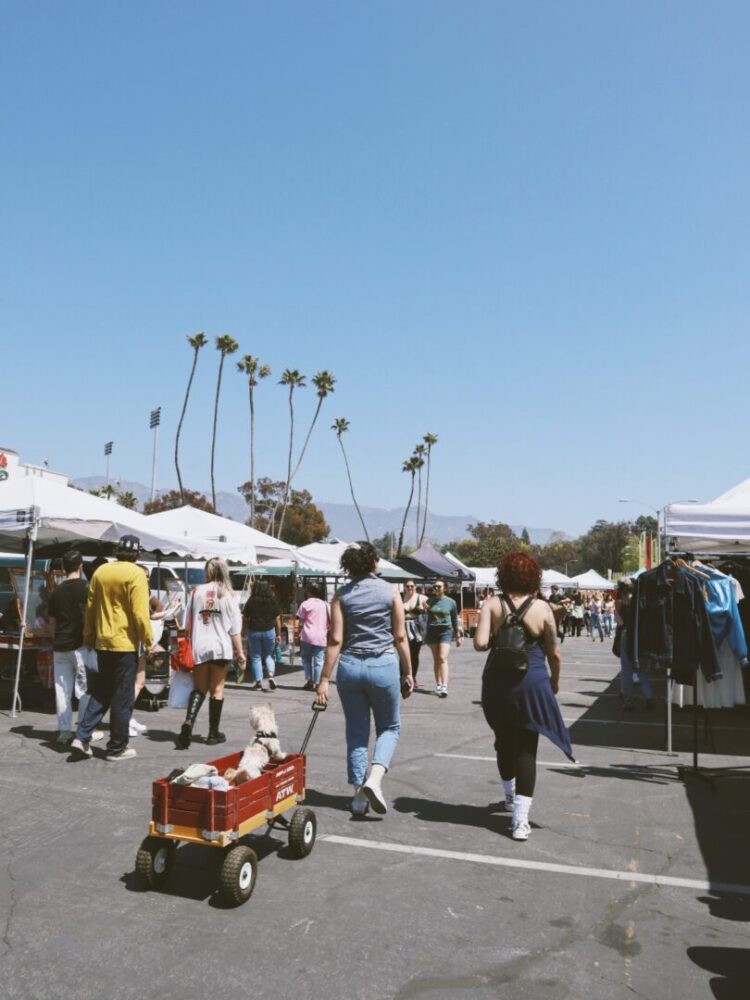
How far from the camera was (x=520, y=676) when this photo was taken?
5.38m

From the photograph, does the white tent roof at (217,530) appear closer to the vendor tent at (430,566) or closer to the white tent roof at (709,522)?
the vendor tent at (430,566)

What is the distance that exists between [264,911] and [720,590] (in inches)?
207

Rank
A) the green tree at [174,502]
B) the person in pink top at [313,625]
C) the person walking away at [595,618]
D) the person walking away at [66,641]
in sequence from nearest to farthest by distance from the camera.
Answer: the person walking away at [66,641]
the person in pink top at [313,625]
the person walking away at [595,618]
the green tree at [174,502]

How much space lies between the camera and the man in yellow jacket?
23.6ft

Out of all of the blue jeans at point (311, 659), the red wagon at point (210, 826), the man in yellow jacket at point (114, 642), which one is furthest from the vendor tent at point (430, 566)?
the red wagon at point (210, 826)

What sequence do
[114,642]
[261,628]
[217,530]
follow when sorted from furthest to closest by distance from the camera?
[217,530] < [261,628] < [114,642]

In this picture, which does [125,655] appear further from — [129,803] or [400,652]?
[400,652]

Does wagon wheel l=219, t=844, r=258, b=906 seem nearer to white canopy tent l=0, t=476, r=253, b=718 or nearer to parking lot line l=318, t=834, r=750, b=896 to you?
parking lot line l=318, t=834, r=750, b=896

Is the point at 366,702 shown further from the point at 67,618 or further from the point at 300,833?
the point at 67,618

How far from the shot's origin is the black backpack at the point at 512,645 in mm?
5324

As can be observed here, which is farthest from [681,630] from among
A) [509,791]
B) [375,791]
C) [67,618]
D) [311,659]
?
[311,659]

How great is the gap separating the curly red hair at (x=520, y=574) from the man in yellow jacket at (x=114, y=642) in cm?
327

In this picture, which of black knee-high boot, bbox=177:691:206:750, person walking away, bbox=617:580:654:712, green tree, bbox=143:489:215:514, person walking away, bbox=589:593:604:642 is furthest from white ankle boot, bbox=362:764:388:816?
green tree, bbox=143:489:215:514

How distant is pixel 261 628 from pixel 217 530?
1.99m
